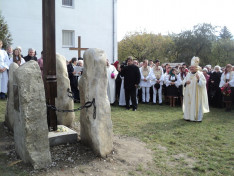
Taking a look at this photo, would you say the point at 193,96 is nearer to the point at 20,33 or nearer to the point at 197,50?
the point at 20,33

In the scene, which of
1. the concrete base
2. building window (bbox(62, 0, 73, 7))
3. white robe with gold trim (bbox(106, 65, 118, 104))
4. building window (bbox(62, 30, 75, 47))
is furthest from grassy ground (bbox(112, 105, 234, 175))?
building window (bbox(62, 0, 73, 7))

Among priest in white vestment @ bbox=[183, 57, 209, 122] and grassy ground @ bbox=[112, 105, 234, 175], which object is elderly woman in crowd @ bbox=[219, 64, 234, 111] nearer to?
grassy ground @ bbox=[112, 105, 234, 175]

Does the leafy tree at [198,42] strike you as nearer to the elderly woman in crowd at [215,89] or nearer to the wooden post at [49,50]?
the elderly woman in crowd at [215,89]

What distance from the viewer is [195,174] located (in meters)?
4.23

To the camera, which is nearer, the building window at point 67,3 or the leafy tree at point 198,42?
the building window at point 67,3

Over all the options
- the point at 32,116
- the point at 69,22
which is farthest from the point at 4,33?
the point at 32,116

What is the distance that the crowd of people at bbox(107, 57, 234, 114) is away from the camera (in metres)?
10.2

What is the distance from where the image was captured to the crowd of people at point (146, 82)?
10.1m

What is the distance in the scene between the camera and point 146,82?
484 inches

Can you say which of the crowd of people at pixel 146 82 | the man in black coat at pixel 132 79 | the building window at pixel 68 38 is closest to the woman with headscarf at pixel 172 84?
the crowd of people at pixel 146 82

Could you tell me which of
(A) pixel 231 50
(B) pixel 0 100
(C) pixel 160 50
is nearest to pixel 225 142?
(B) pixel 0 100

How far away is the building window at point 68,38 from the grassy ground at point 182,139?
11.8 meters

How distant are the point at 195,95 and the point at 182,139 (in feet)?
8.91

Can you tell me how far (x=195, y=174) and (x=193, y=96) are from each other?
15.0ft
